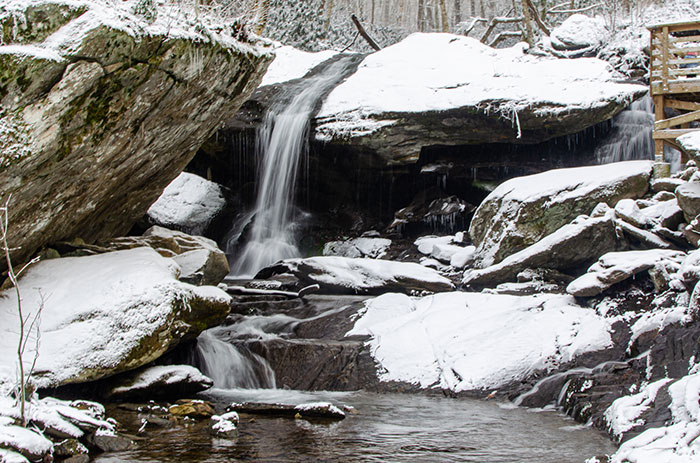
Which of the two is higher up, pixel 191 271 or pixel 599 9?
pixel 599 9

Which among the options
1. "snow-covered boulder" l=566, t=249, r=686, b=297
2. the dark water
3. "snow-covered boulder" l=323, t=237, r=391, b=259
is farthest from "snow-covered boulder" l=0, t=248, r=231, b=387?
"snow-covered boulder" l=323, t=237, r=391, b=259

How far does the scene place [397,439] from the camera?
4875 mm

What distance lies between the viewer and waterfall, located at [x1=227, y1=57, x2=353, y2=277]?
1396 cm

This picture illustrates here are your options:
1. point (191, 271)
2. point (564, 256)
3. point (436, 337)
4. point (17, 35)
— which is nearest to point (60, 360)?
point (17, 35)

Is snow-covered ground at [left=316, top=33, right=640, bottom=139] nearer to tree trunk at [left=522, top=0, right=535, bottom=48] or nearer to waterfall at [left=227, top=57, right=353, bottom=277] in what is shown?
waterfall at [left=227, top=57, right=353, bottom=277]

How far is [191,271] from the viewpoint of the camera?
28.3ft

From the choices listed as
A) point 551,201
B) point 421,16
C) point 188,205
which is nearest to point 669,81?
point 551,201

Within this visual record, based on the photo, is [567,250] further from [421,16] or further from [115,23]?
[421,16]

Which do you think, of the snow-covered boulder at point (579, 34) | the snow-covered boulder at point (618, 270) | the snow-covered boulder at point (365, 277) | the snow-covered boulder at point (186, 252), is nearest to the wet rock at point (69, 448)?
the snow-covered boulder at point (186, 252)

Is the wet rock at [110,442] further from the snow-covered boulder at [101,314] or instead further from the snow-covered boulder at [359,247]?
the snow-covered boulder at [359,247]

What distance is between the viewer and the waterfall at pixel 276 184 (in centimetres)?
1396

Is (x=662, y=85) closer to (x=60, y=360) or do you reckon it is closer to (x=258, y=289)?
(x=258, y=289)

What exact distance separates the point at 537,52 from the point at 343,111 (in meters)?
6.27

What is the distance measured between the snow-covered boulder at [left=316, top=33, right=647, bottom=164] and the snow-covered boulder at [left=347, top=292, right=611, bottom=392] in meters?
6.23
